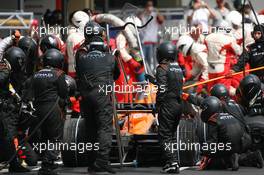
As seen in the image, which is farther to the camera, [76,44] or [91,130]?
[76,44]

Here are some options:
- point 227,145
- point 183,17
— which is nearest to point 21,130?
point 227,145

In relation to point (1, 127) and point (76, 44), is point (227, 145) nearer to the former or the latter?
point (1, 127)

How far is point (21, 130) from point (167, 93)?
7.97 ft

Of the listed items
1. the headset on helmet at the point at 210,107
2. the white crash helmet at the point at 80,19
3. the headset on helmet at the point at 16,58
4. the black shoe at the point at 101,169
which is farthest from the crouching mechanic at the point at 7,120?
the white crash helmet at the point at 80,19

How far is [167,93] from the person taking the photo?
16984 millimetres

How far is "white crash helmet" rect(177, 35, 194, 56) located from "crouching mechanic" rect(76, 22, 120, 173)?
5.99 metres

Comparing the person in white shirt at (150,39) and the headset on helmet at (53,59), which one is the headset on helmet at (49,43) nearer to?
the headset on helmet at (53,59)

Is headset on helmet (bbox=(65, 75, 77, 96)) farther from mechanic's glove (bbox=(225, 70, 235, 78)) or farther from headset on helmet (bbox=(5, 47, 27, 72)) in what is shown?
mechanic's glove (bbox=(225, 70, 235, 78))

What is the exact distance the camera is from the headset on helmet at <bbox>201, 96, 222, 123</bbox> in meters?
17.3

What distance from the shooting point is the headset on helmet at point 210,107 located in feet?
56.6

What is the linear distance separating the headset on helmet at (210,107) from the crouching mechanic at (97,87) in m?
1.49

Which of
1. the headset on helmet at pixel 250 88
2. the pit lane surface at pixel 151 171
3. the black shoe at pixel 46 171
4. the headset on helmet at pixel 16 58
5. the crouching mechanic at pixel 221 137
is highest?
the headset on helmet at pixel 16 58

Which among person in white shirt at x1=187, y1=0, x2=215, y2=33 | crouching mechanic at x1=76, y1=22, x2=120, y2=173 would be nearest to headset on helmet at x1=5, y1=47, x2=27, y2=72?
crouching mechanic at x1=76, y1=22, x2=120, y2=173

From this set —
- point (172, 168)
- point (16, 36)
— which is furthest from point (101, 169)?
point (16, 36)
